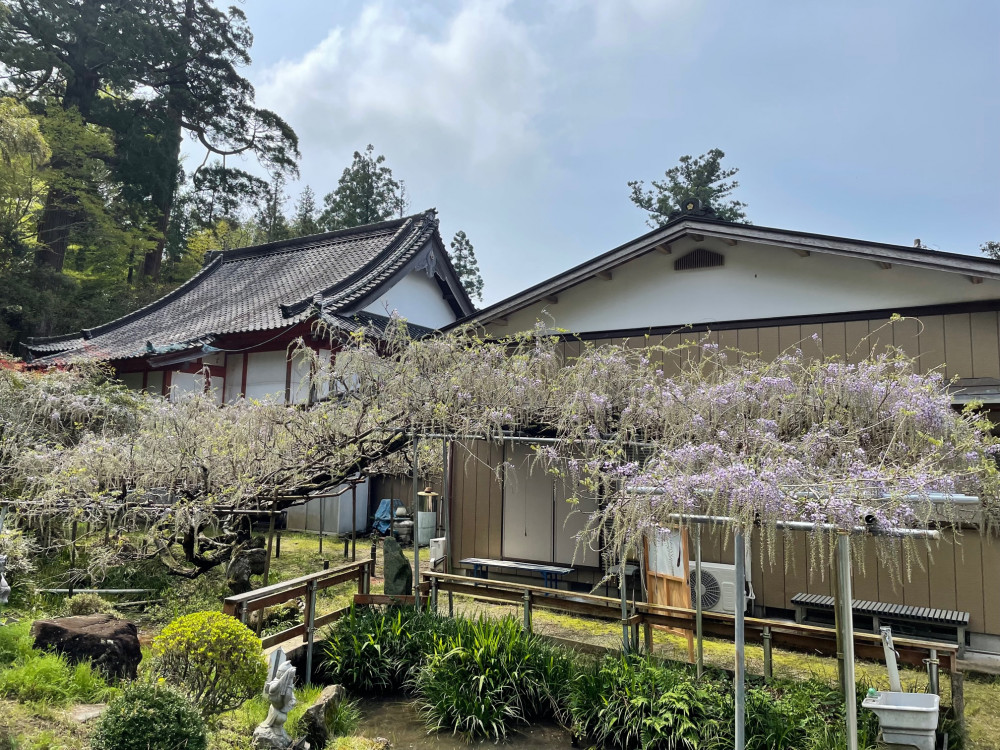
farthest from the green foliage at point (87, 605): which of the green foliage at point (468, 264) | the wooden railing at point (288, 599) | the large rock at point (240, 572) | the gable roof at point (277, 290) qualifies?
the green foliage at point (468, 264)

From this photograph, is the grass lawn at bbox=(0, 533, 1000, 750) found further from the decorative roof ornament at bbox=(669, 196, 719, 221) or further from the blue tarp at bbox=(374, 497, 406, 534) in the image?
the decorative roof ornament at bbox=(669, 196, 719, 221)

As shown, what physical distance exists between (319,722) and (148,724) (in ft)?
4.28

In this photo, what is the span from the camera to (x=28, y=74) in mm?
21844

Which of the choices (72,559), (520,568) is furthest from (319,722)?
(72,559)

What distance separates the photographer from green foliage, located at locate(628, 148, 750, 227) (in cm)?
3153

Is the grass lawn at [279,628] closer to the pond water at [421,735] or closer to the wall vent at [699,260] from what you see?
the pond water at [421,735]

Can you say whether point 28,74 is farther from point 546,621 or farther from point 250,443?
point 546,621

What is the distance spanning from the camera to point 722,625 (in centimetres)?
541

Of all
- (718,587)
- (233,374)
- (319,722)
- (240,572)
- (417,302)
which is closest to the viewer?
(319,722)

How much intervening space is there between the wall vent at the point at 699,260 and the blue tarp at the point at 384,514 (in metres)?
7.52

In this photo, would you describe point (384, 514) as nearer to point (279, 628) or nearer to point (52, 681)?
point (279, 628)

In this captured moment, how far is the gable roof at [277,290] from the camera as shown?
47.5ft

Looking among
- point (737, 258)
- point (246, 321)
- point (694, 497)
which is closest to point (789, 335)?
point (737, 258)

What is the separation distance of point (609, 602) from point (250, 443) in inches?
201
